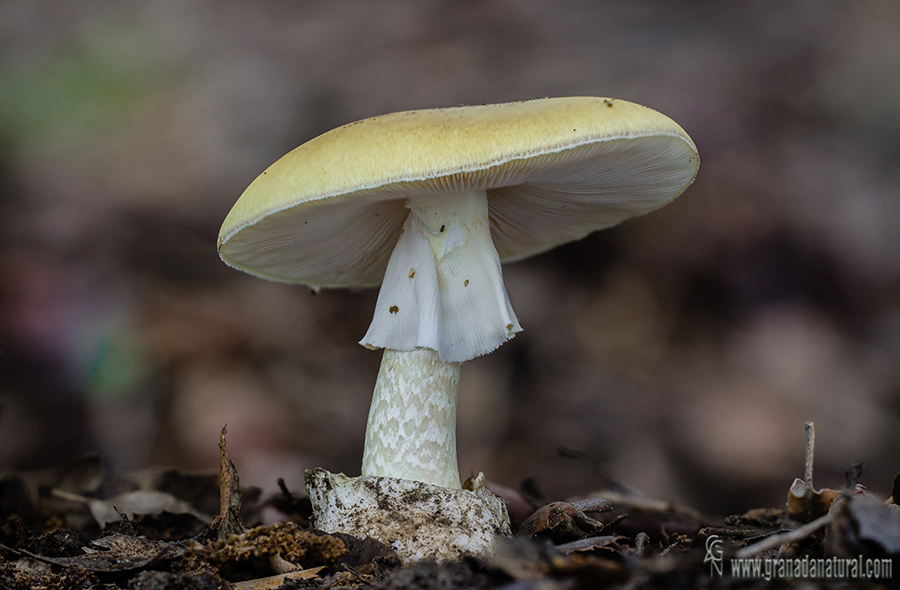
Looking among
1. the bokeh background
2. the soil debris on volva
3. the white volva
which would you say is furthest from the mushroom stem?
the bokeh background

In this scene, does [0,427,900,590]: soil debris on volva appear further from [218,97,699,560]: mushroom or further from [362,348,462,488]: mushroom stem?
[218,97,699,560]: mushroom

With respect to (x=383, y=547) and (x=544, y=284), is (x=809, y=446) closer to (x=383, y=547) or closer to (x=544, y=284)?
(x=383, y=547)

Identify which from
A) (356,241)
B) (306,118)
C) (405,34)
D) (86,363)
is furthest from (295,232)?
(405,34)

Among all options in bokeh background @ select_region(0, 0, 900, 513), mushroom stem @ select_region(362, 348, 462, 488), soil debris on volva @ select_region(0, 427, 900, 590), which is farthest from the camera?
bokeh background @ select_region(0, 0, 900, 513)

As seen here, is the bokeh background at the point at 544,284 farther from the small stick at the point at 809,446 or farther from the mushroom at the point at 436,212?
the small stick at the point at 809,446

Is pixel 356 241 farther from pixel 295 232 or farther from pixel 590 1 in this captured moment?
pixel 590 1

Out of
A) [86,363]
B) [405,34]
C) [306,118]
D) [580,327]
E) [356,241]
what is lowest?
[86,363]
